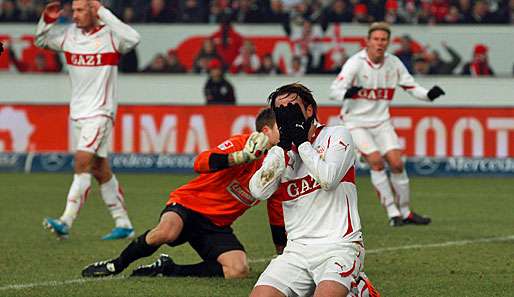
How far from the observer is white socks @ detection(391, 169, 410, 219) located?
14.4 meters

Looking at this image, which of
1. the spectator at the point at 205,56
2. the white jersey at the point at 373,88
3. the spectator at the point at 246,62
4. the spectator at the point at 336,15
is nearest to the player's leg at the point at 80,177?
the white jersey at the point at 373,88

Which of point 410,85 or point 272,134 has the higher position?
point 272,134

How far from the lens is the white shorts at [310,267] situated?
7.20 metres

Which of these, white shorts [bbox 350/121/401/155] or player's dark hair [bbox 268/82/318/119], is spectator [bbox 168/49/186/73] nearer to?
white shorts [bbox 350/121/401/155]

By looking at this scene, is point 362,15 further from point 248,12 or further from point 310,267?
point 310,267

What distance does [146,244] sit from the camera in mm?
9453

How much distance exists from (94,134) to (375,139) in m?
3.53

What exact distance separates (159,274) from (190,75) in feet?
48.7

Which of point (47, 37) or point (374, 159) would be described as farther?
point (374, 159)

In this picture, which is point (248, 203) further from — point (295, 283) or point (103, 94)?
point (103, 94)

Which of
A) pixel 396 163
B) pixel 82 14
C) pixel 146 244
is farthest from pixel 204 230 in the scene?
pixel 396 163

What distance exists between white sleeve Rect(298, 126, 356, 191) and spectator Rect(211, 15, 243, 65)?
17593mm

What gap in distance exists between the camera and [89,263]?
417 inches

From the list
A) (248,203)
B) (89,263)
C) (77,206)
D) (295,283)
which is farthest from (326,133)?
(77,206)
